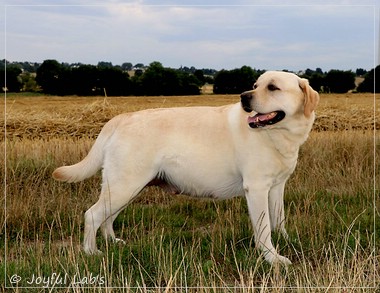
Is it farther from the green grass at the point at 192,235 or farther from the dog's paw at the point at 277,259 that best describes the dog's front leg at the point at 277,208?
the dog's paw at the point at 277,259

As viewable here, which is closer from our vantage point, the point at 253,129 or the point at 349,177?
the point at 253,129

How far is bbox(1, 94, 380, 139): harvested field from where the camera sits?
45.3ft

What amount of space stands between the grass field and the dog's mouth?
1.07m

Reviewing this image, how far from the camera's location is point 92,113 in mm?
14453

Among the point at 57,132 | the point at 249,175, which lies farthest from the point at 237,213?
the point at 57,132

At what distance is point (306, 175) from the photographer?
27.9 ft

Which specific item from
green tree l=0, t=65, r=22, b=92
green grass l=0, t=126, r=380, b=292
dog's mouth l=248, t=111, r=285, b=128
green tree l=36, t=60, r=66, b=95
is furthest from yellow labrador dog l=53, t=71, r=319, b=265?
green tree l=36, t=60, r=66, b=95

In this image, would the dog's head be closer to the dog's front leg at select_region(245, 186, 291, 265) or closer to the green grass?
the dog's front leg at select_region(245, 186, 291, 265)

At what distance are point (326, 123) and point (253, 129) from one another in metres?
9.50

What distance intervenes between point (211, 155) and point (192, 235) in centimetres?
88

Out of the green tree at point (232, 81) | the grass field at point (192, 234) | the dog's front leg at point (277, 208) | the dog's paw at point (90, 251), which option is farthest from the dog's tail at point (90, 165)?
the green tree at point (232, 81)

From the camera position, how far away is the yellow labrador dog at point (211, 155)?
5.46 metres

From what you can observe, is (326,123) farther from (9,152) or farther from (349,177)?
(9,152)

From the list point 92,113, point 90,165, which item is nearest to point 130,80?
point 92,113
